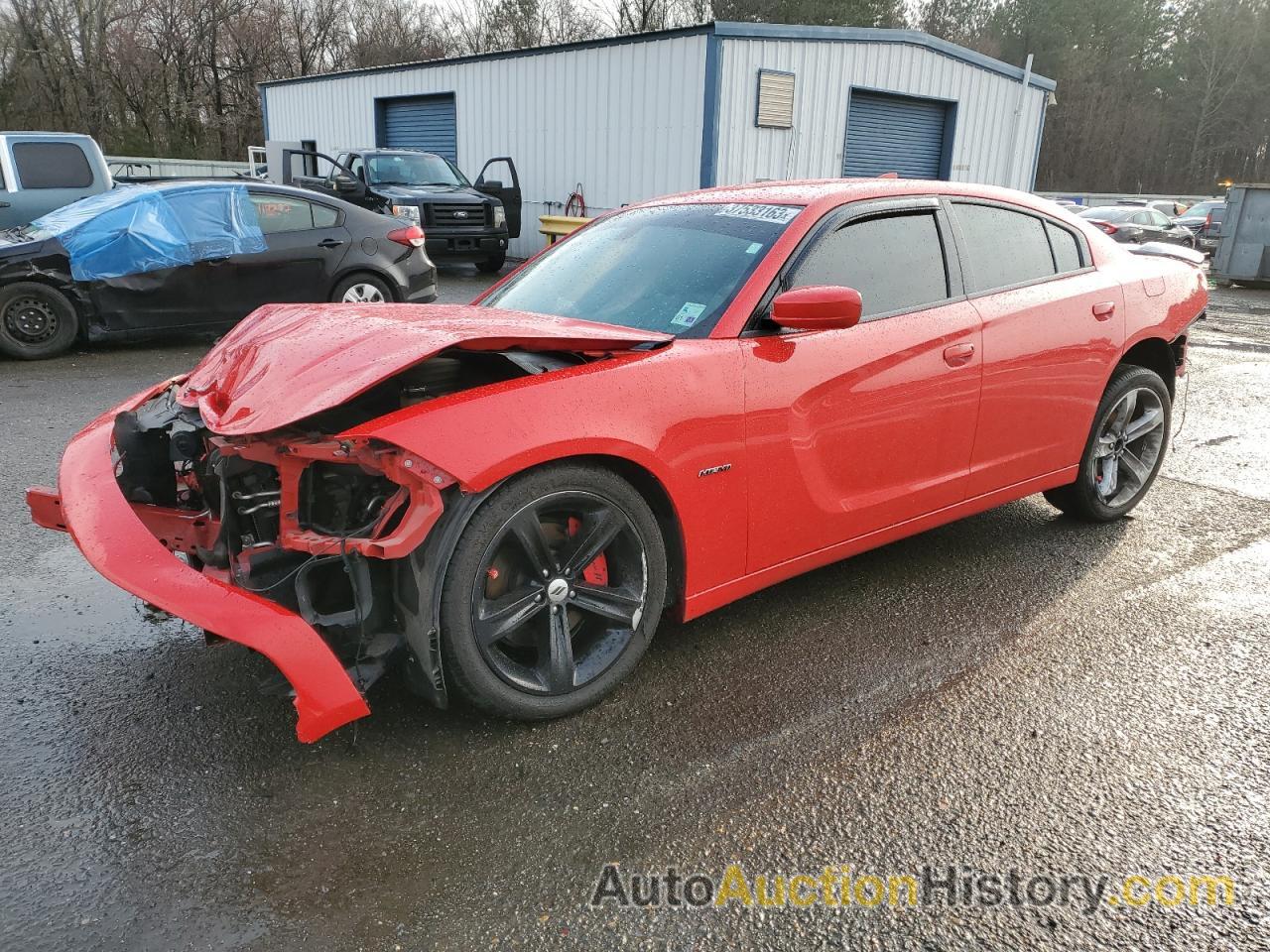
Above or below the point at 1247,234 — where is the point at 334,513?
below

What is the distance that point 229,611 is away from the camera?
2314mm

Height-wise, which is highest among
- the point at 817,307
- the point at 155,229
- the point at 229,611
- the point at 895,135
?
the point at 895,135

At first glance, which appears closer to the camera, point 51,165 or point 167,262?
point 167,262

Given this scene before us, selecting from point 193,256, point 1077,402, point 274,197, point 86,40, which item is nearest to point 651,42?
point 274,197

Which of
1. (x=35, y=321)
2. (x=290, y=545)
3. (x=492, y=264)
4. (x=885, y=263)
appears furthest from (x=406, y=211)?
(x=290, y=545)

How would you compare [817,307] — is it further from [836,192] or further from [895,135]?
[895,135]

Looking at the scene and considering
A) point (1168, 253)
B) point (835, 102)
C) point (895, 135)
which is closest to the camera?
point (1168, 253)

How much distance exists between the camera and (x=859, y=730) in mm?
2791

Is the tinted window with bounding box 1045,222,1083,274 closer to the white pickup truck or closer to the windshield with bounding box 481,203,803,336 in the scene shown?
the windshield with bounding box 481,203,803,336

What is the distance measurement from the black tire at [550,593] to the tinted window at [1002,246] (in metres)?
1.88

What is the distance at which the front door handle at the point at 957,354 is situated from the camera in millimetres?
3457

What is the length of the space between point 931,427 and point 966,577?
0.84 metres

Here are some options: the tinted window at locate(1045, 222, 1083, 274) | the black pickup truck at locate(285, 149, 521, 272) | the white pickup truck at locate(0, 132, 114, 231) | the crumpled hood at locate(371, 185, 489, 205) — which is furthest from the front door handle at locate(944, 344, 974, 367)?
the crumpled hood at locate(371, 185, 489, 205)

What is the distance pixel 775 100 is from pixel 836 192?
513 inches
